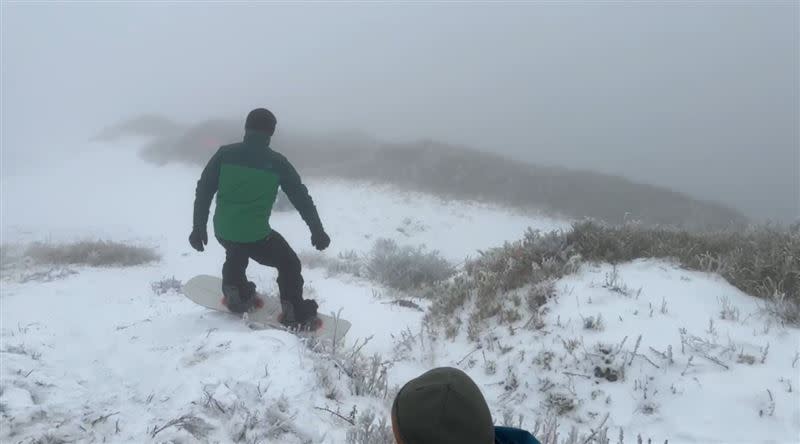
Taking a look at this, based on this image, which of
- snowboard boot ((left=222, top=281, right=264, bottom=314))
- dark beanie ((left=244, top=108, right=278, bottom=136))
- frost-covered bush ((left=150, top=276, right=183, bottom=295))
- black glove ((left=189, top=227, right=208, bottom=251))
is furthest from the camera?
frost-covered bush ((left=150, top=276, right=183, bottom=295))

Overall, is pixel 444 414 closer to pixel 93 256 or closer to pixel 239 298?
pixel 239 298

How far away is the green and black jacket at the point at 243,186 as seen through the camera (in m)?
5.16

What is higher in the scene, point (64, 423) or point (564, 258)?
point (564, 258)

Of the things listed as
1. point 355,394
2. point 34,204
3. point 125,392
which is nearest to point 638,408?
point 355,394

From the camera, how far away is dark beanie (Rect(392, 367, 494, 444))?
157 cm

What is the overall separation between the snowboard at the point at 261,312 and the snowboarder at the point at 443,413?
134 inches

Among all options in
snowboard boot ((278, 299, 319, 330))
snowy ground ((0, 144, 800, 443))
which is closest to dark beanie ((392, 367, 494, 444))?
snowy ground ((0, 144, 800, 443))

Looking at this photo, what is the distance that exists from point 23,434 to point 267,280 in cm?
700

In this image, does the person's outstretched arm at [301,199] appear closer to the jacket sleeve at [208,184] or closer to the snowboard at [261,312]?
the jacket sleeve at [208,184]

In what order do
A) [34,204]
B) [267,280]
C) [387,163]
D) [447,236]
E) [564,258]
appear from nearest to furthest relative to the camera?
1. [564,258]
2. [267,280]
3. [447,236]
4. [34,204]
5. [387,163]

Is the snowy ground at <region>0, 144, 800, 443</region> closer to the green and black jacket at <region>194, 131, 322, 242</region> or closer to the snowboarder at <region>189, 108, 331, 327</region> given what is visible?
the snowboarder at <region>189, 108, 331, 327</region>

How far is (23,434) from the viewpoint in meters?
2.97

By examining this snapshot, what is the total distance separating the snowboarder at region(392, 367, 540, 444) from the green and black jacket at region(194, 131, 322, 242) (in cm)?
371

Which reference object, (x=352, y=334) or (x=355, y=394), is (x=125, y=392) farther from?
(x=352, y=334)
